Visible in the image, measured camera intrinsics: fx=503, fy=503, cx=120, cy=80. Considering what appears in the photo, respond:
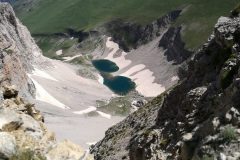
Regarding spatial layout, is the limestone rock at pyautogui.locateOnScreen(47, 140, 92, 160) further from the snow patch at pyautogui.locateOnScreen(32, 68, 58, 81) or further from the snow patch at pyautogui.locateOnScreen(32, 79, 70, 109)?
the snow patch at pyautogui.locateOnScreen(32, 68, 58, 81)

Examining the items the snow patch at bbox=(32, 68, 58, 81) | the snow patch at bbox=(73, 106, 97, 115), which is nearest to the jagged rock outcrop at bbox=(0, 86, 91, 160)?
Result: the snow patch at bbox=(73, 106, 97, 115)

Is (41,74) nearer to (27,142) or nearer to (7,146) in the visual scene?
(27,142)

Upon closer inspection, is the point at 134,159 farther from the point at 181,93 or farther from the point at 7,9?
the point at 7,9

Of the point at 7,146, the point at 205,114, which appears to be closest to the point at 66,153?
the point at 7,146

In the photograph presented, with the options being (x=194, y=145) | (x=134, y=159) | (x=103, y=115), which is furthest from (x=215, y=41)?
(x=103, y=115)

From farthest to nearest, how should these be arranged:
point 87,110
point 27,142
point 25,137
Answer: point 87,110, point 25,137, point 27,142

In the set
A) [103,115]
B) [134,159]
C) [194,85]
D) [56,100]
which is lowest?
[134,159]

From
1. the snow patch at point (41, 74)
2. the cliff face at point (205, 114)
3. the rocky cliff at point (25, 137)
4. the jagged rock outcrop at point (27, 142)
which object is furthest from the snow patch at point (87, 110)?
A: the jagged rock outcrop at point (27, 142)

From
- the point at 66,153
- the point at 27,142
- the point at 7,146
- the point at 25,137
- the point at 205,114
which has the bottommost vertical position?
the point at 7,146

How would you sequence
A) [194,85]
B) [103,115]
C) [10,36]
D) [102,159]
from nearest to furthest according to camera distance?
[194,85] → [102,159] → [103,115] → [10,36]
